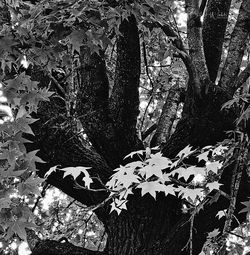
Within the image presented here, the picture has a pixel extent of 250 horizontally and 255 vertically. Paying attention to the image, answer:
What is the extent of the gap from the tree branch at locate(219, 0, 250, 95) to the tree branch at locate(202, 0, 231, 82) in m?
0.15

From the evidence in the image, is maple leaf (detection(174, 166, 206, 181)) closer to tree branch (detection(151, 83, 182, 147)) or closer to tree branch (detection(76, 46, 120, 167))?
tree branch (detection(76, 46, 120, 167))

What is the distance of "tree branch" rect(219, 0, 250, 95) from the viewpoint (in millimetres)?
3324

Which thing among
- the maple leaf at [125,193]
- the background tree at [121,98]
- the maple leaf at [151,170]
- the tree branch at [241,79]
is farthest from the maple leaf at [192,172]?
the tree branch at [241,79]

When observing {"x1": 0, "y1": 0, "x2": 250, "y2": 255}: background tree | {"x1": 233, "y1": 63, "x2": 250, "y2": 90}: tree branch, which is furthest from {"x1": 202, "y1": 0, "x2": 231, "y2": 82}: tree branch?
{"x1": 233, "y1": 63, "x2": 250, "y2": 90}: tree branch

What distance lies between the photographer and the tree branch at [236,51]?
332cm

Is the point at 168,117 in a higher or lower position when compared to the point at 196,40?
lower

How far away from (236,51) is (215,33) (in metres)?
0.31

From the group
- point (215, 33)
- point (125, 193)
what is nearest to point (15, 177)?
point (125, 193)

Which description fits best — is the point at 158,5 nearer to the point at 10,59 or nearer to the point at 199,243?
the point at 10,59

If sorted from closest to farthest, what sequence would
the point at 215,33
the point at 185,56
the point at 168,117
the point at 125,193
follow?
the point at 125,193 → the point at 185,56 → the point at 215,33 → the point at 168,117

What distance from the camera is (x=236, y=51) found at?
3373 mm

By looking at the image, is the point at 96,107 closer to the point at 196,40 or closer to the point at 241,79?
the point at 196,40

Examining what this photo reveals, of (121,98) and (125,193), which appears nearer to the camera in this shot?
(125,193)

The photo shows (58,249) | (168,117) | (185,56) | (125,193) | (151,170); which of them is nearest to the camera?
(151,170)
